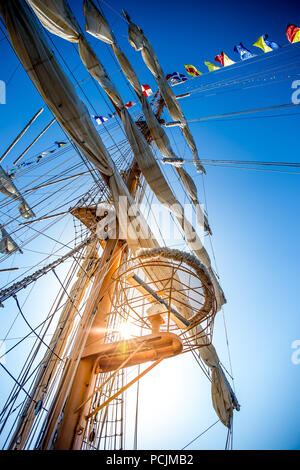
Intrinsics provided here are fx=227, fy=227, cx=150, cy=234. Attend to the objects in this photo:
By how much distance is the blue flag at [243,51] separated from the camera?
6.49 m

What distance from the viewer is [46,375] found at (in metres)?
5.73

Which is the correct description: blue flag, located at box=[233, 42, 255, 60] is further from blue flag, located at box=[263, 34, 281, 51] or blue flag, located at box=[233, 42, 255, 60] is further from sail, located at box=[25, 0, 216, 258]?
sail, located at box=[25, 0, 216, 258]

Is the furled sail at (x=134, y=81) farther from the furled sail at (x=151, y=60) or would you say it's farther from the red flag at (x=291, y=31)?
the red flag at (x=291, y=31)

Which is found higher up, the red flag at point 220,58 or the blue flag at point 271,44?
the red flag at point 220,58

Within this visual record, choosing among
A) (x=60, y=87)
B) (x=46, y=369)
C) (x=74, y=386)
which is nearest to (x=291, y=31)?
(x=60, y=87)

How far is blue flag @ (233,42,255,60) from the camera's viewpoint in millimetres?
6495

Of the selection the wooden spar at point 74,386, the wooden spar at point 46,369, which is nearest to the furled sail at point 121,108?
the wooden spar at point 46,369

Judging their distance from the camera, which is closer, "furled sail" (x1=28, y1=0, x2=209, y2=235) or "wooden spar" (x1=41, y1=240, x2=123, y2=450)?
"wooden spar" (x1=41, y1=240, x2=123, y2=450)

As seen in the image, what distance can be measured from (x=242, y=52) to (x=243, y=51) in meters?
0.03

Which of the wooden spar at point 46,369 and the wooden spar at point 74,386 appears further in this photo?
the wooden spar at point 46,369

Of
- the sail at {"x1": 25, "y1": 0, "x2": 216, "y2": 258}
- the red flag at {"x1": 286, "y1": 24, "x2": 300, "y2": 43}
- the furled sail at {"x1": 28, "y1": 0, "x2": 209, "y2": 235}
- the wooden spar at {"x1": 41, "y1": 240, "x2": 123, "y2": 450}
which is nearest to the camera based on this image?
the wooden spar at {"x1": 41, "y1": 240, "x2": 123, "y2": 450}

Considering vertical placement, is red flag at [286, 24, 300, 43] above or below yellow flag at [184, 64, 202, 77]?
below

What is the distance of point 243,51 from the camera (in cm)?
657

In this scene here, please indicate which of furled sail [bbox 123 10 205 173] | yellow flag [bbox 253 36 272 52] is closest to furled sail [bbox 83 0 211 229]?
furled sail [bbox 123 10 205 173]
